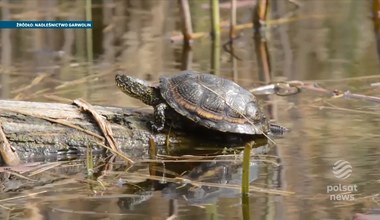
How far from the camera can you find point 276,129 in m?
5.30

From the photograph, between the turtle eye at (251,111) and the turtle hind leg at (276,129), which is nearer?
the turtle eye at (251,111)

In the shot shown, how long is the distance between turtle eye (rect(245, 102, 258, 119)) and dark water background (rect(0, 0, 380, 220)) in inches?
8.5

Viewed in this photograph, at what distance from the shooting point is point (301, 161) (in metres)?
4.70

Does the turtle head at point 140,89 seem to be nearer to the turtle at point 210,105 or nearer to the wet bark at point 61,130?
the turtle at point 210,105

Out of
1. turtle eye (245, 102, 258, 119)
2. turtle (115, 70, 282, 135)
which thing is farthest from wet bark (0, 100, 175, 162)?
turtle eye (245, 102, 258, 119)

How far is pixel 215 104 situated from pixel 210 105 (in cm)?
3

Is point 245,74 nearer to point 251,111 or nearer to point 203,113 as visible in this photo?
point 251,111

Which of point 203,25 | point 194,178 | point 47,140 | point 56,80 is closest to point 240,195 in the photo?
point 194,178

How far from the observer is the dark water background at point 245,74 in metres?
3.96

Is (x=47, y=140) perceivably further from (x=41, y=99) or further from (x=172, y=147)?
(x=41, y=99)

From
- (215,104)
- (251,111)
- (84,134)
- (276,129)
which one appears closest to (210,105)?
(215,104)

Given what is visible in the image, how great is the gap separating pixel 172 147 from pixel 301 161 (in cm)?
79

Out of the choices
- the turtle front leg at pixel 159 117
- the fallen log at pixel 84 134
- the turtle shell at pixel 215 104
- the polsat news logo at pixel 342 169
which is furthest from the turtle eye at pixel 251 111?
the polsat news logo at pixel 342 169

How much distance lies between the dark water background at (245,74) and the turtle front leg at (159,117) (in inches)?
25.7
